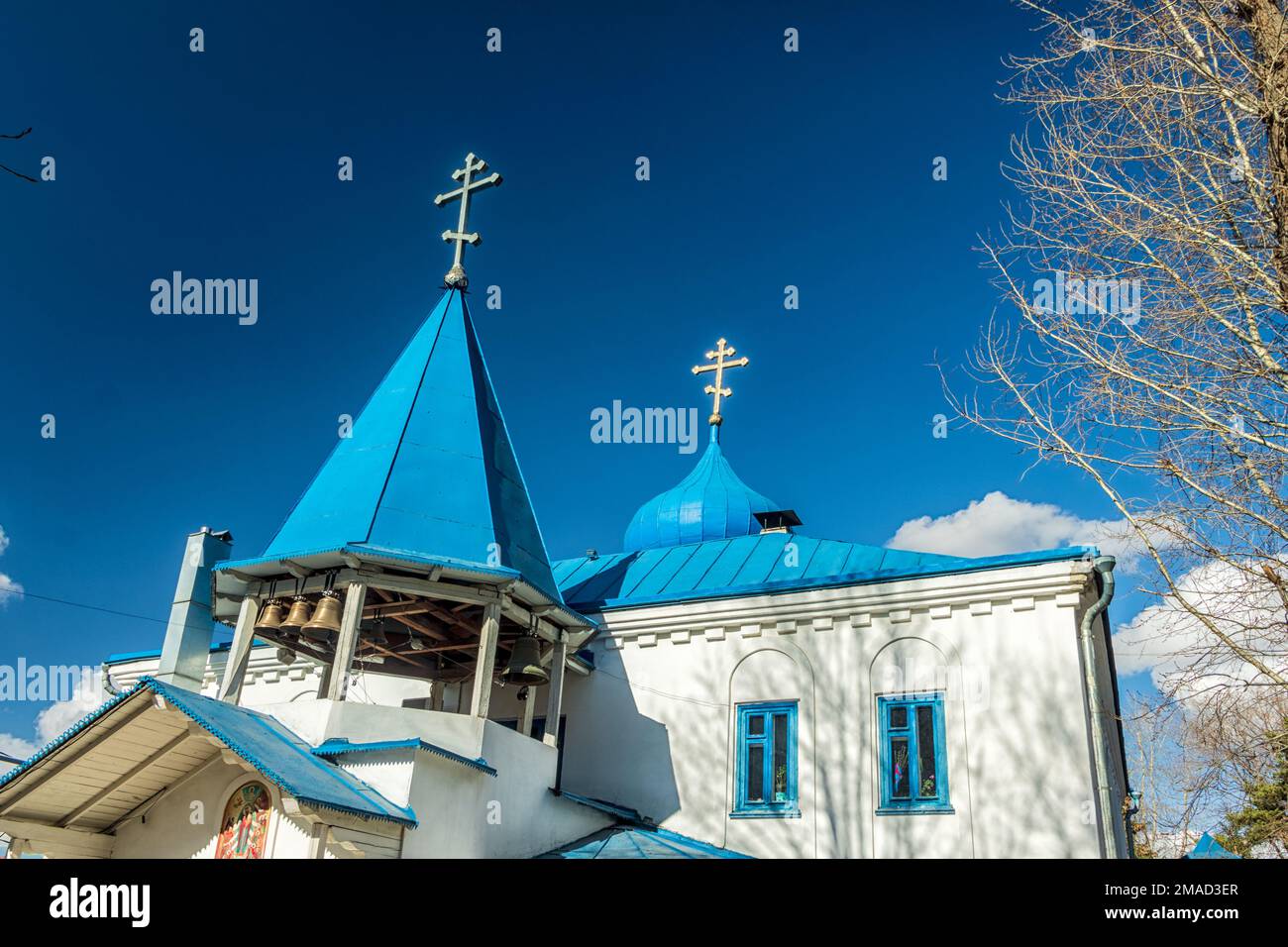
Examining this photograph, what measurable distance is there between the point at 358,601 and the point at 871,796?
586 centimetres

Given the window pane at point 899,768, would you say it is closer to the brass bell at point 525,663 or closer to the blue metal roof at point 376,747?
the brass bell at point 525,663

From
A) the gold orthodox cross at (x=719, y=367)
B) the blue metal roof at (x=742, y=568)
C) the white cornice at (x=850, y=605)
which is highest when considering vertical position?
the gold orthodox cross at (x=719, y=367)

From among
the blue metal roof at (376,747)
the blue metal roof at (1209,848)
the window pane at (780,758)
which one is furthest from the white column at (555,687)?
the blue metal roof at (1209,848)

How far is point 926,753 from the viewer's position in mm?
11398

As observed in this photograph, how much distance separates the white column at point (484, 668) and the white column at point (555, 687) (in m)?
1.41

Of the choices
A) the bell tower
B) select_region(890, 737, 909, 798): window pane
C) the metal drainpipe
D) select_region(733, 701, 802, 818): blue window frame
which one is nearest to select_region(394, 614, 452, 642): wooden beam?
the bell tower

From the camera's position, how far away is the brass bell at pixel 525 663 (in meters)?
11.0

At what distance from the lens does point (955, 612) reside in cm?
1180
